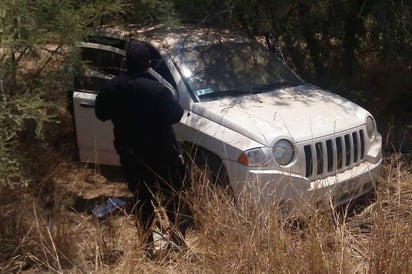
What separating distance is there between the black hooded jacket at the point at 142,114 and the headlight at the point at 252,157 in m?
0.56

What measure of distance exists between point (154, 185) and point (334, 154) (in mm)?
1581

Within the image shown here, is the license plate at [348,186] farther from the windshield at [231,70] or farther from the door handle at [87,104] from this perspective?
the door handle at [87,104]

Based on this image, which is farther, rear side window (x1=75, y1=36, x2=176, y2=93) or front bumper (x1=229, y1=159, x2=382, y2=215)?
rear side window (x1=75, y1=36, x2=176, y2=93)

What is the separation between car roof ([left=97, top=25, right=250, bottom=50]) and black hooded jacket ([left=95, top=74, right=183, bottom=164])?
1.51 metres

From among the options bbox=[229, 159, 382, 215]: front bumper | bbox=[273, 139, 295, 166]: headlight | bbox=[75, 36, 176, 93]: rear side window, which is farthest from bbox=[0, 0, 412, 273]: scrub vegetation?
bbox=[273, 139, 295, 166]: headlight

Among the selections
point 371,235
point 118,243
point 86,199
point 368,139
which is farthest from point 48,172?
point 371,235

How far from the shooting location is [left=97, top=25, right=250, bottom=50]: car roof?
6438mm

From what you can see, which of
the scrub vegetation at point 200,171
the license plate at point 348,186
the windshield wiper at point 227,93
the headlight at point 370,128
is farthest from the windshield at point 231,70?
the license plate at point 348,186

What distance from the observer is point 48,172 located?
6.38 meters

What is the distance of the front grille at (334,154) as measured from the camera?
541cm

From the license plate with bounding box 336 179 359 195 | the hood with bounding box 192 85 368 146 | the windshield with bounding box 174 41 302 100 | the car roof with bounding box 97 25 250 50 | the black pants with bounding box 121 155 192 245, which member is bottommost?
the license plate with bounding box 336 179 359 195

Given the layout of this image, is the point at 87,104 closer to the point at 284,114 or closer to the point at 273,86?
the point at 273,86

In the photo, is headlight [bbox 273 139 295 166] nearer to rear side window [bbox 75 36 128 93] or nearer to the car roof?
the car roof

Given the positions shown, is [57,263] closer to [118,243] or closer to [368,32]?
[118,243]
